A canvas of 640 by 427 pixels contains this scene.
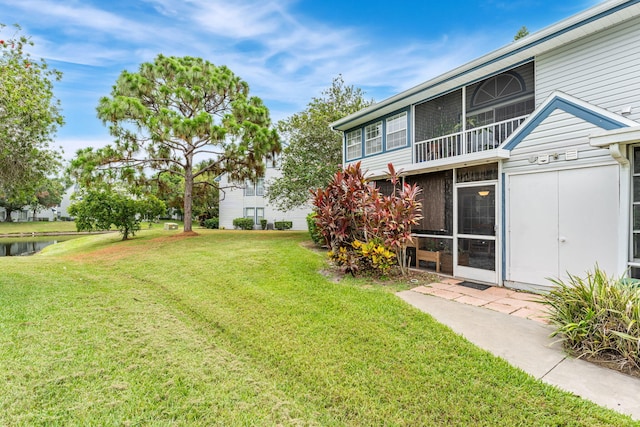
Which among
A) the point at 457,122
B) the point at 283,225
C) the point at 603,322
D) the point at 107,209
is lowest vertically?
the point at 603,322

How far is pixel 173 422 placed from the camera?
2396 millimetres

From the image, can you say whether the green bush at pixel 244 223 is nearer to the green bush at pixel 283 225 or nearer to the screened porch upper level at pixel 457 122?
the green bush at pixel 283 225

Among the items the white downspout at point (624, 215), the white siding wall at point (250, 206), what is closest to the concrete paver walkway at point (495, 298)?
the white downspout at point (624, 215)

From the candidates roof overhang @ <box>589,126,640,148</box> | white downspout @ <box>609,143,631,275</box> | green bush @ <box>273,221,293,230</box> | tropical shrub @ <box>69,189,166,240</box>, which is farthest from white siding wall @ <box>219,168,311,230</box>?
roof overhang @ <box>589,126,640,148</box>

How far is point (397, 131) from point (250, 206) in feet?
60.1

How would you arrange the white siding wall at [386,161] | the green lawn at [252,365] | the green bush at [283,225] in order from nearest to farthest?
the green lawn at [252,365], the white siding wall at [386,161], the green bush at [283,225]

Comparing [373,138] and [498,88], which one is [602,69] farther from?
[373,138]

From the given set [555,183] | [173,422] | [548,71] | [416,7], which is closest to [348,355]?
[173,422]

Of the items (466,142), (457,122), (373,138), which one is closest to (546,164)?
(466,142)

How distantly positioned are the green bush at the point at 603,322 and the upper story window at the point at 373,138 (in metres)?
7.16

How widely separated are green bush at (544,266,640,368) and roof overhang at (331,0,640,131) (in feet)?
15.7

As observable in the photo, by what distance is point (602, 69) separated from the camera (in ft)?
18.9

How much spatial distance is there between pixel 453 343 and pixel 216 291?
4.29m

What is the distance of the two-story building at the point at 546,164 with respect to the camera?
501 centimetres
